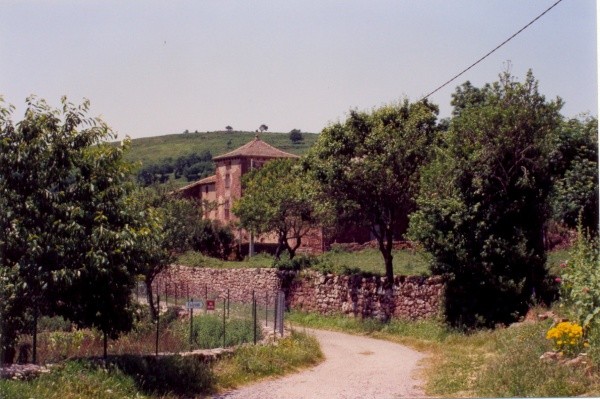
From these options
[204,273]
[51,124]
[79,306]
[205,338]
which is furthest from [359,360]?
[204,273]

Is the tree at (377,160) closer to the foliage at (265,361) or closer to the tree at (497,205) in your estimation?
the tree at (497,205)

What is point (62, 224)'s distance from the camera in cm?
1362

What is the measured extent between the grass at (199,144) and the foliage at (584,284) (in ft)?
336

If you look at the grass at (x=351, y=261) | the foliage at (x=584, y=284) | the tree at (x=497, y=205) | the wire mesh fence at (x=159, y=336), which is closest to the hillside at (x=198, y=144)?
the grass at (x=351, y=261)

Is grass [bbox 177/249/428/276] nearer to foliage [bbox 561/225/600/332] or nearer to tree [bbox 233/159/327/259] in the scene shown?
tree [bbox 233/159/327/259]

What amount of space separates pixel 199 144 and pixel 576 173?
376 feet

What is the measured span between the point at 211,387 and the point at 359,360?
20.9 feet

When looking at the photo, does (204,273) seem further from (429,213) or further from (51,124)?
(51,124)

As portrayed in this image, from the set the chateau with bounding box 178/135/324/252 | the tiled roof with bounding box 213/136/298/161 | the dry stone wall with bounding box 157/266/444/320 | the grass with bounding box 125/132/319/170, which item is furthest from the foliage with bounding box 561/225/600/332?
the grass with bounding box 125/132/319/170

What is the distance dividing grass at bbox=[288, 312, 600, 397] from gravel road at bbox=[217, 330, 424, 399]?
1.98ft

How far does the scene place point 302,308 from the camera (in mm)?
35406

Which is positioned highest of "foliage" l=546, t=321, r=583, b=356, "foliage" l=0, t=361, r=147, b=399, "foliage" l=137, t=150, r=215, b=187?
"foliage" l=137, t=150, r=215, b=187

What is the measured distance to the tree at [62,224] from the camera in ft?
44.7

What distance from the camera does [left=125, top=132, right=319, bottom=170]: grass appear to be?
410 ft
